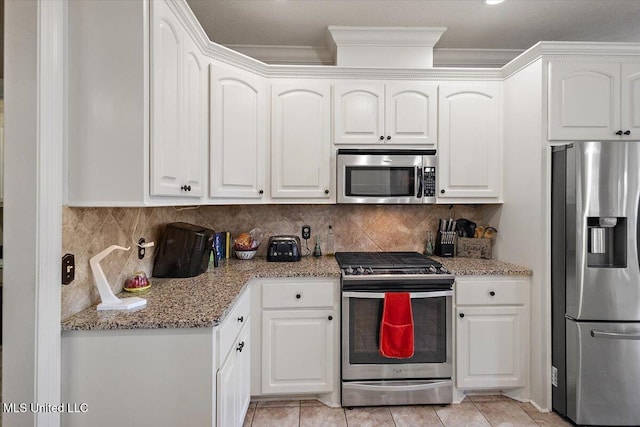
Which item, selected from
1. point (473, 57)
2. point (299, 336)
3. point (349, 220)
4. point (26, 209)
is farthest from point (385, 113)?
point (26, 209)

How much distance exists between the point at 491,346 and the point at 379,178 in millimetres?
1307

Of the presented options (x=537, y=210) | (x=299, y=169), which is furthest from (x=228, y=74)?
(x=537, y=210)

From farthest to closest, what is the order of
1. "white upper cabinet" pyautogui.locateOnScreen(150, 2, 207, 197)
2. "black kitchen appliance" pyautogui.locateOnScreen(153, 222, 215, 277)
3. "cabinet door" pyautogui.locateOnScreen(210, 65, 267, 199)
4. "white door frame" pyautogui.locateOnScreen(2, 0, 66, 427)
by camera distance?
"cabinet door" pyautogui.locateOnScreen(210, 65, 267, 199) < "black kitchen appliance" pyautogui.locateOnScreen(153, 222, 215, 277) < "white upper cabinet" pyautogui.locateOnScreen(150, 2, 207, 197) < "white door frame" pyautogui.locateOnScreen(2, 0, 66, 427)

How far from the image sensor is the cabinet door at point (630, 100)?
2.12 metres

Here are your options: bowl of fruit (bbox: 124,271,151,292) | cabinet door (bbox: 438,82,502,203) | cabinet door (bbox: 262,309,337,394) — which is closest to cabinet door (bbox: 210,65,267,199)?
bowl of fruit (bbox: 124,271,151,292)

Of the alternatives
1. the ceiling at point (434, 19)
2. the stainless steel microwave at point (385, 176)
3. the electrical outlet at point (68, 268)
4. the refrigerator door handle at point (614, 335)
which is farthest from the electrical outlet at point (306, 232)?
the refrigerator door handle at point (614, 335)

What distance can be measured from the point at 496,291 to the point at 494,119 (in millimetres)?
1210

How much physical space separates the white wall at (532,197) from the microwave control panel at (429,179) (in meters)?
0.53

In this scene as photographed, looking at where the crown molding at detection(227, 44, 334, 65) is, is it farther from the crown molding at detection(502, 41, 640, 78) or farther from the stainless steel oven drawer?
the stainless steel oven drawer

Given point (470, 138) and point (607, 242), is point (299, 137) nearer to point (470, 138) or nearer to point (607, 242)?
point (470, 138)

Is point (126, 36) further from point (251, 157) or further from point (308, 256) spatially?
point (308, 256)

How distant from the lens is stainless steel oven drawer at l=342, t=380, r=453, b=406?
2.19 metres

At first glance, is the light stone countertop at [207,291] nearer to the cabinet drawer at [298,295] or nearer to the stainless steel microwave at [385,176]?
the cabinet drawer at [298,295]

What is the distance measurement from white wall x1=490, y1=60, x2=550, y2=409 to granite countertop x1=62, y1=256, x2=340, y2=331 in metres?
1.24
